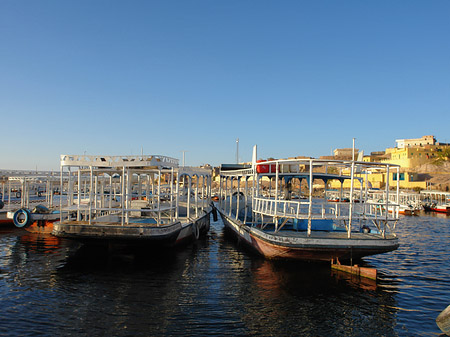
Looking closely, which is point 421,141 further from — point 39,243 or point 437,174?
point 39,243

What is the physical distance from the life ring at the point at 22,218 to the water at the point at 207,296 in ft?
14.9

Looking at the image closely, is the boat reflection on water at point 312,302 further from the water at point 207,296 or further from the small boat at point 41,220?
the small boat at point 41,220

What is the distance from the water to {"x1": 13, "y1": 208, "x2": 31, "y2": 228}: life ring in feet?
14.9

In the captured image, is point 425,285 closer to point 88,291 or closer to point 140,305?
point 140,305

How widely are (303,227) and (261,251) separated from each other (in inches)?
117

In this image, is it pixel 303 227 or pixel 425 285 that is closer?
pixel 425 285

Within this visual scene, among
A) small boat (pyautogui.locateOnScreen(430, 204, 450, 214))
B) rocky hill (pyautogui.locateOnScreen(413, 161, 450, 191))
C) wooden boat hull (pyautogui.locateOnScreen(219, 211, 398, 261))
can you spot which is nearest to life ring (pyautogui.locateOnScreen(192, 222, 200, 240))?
wooden boat hull (pyautogui.locateOnScreen(219, 211, 398, 261))

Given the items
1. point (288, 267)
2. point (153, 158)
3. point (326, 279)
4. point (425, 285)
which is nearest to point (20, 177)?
point (153, 158)

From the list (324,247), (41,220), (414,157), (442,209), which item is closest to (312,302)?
(324,247)

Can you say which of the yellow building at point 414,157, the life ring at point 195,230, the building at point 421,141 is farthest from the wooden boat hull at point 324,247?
the building at point 421,141

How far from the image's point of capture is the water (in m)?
9.29

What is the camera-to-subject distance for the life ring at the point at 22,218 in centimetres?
2259

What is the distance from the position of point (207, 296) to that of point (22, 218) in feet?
56.7

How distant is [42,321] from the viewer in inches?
372
